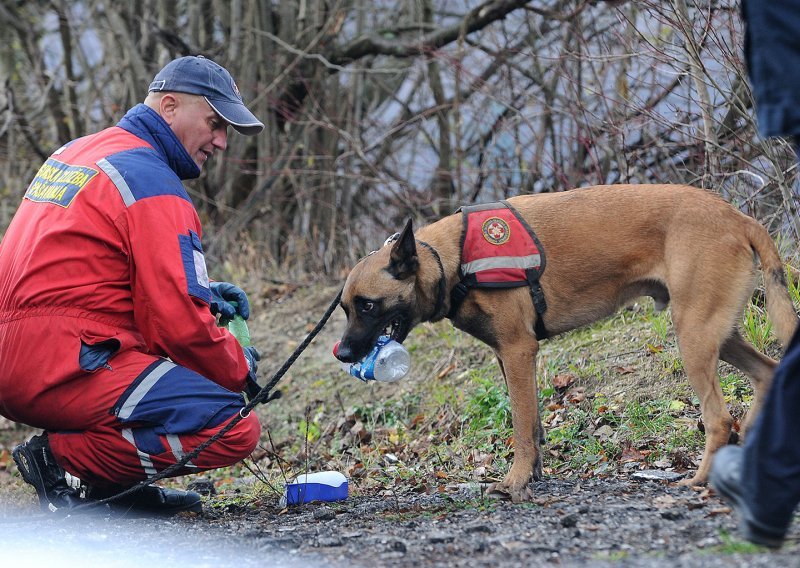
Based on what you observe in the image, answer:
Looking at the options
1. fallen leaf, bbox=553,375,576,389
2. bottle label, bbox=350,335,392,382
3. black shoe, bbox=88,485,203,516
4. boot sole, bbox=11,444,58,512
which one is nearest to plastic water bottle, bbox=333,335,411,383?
bottle label, bbox=350,335,392,382

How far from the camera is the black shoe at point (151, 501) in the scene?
4.55 m

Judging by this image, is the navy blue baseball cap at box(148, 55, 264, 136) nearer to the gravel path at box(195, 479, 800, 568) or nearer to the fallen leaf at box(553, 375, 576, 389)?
the gravel path at box(195, 479, 800, 568)

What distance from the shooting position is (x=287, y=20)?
1182 centimetres

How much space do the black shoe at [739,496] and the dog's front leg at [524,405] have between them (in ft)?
5.75

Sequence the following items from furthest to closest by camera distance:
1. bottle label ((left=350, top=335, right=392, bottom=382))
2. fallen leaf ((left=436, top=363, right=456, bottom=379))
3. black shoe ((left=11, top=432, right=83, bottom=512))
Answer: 1. fallen leaf ((left=436, top=363, right=456, bottom=379))
2. bottle label ((left=350, top=335, right=392, bottom=382))
3. black shoe ((left=11, top=432, right=83, bottom=512))

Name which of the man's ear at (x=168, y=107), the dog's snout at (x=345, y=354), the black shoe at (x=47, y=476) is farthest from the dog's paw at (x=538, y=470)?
the man's ear at (x=168, y=107)

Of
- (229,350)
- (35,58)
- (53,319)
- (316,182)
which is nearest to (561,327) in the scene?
(229,350)

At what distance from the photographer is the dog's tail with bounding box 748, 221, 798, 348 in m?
4.14

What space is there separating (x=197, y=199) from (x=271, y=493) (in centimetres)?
794

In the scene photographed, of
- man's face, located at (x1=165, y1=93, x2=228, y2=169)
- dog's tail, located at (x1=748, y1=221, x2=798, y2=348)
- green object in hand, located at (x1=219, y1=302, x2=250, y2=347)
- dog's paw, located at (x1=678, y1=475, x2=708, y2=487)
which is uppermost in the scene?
man's face, located at (x1=165, y1=93, x2=228, y2=169)

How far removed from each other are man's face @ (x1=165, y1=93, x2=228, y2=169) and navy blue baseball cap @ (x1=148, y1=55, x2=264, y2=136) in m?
0.04

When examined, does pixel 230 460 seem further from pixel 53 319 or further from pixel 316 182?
pixel 316 182

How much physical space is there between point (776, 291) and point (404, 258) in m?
1.87

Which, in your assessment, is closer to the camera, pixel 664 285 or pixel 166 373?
pixel 166 373
